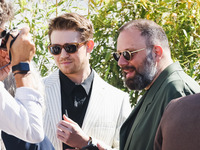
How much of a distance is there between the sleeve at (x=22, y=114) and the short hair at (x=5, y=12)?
0.32m

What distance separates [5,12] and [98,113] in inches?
53.5

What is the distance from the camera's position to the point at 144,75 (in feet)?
7.99

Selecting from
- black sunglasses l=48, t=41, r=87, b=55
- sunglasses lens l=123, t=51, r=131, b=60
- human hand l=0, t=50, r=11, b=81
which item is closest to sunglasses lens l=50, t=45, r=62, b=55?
black sunglasses l=48, t=41, r=87, b=55

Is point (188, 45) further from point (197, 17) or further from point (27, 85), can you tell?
point (27, 85)

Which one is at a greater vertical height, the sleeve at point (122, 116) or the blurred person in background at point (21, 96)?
the blurred person in background at point (21, 96)

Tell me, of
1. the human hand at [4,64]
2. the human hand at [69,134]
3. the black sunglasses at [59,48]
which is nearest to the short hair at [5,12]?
the human hand at [4,64]

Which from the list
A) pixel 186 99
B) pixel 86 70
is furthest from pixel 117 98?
pixel 186 99

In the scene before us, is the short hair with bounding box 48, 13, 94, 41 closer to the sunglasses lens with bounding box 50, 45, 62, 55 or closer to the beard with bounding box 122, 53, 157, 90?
the sunglasses lens with bounding box 50, 45, 62, 55

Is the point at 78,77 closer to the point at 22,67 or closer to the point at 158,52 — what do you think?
the point at 158,52

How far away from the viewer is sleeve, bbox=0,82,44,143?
66.7 inches

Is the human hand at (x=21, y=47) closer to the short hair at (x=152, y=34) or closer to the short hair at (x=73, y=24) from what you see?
the short hair at (x=152, y=34)

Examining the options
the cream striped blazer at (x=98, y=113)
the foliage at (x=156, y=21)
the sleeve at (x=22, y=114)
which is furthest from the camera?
the foliage at (x=156, y=21)

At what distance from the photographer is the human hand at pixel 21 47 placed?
180 cm

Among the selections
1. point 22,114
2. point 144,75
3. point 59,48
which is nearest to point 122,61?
point 144,75
